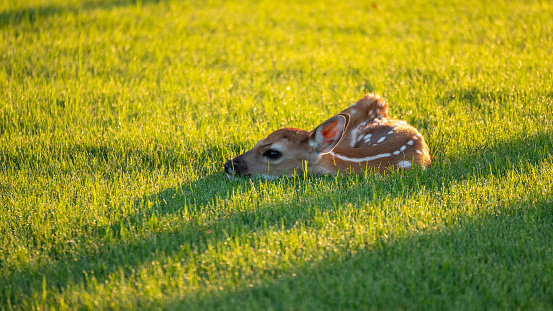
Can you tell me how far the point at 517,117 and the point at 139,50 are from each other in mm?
5645

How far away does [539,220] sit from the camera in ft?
11.9

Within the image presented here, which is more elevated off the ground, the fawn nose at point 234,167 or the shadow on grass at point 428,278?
the fawn nose at point 234,167

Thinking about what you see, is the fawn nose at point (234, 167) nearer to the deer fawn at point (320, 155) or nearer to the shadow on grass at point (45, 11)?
the deer fawn at point (320, 155)

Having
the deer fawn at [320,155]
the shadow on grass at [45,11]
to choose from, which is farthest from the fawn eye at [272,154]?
the shadow on grass at [45,11]

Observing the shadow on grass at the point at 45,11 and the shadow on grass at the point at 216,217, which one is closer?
the shadow on grass at the point at 216,217

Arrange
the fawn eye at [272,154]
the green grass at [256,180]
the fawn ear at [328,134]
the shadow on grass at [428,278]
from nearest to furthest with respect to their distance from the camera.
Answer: the shadow on grass at [428,278] < the green grass at [256,180] < the fawn ear at [328,134] < the fawn eye at [272,154]

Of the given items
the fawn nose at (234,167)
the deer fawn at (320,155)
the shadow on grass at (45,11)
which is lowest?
the fawn nose at (234,167)

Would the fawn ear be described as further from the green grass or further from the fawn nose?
the fawn nose

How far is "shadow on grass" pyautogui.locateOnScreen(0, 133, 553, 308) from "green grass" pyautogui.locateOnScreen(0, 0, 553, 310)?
0.7 inches

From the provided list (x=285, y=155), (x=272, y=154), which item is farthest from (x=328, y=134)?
(x=272, y=154)

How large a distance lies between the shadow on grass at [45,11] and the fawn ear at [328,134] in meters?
7.04

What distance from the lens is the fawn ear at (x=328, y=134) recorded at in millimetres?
4461

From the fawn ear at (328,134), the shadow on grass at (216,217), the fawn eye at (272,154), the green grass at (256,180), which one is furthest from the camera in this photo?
the fawn eye at (272,154)

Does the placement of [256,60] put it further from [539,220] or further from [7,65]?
[539,220]
